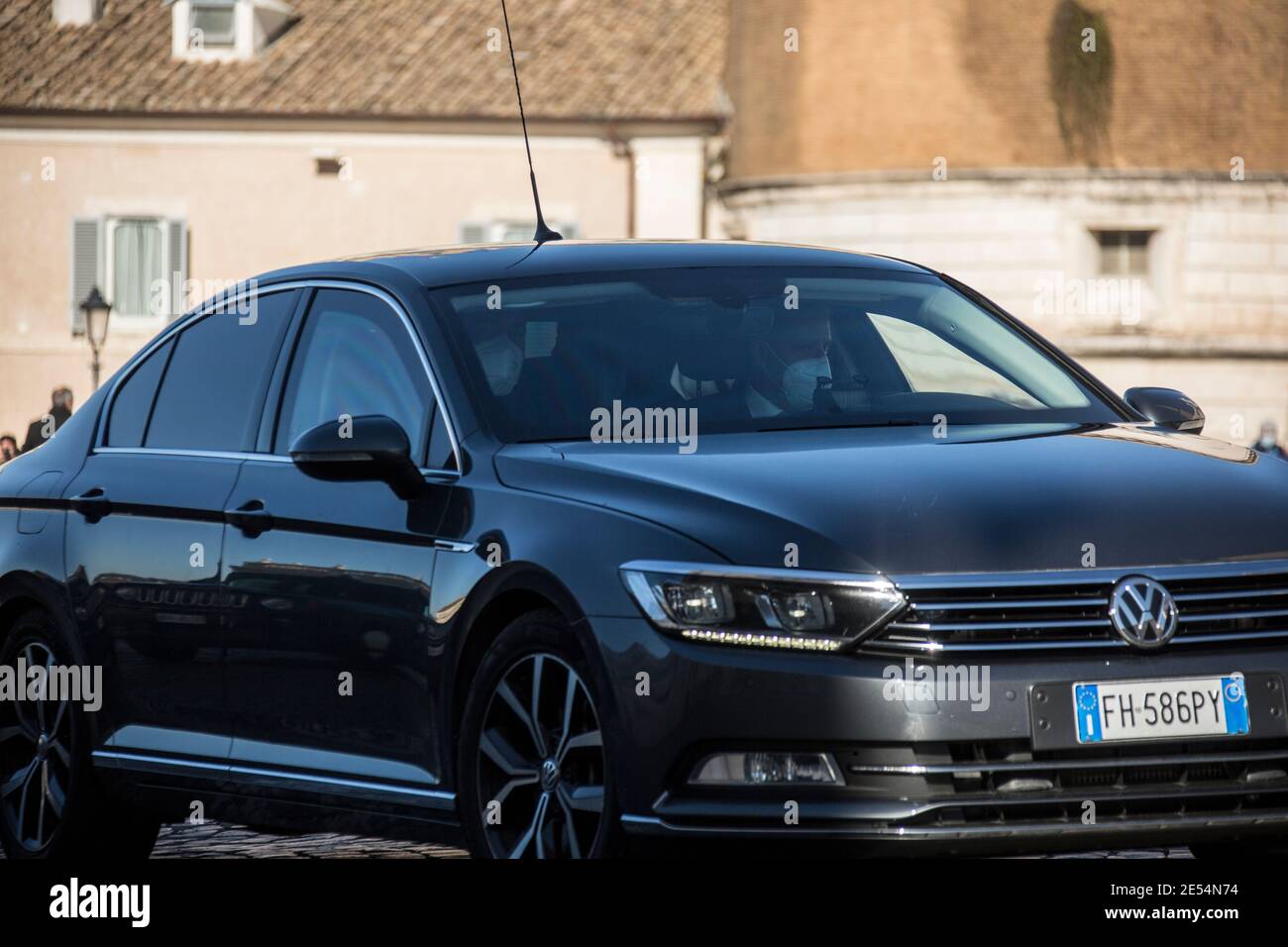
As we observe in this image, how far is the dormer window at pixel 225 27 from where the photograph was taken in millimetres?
46562

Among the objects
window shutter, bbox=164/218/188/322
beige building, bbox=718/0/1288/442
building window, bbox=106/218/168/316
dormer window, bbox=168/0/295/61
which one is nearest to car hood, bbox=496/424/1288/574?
beige building, bbox=718/0/1288/442

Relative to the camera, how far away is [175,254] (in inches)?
1816

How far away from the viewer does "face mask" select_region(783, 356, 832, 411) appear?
6.96m

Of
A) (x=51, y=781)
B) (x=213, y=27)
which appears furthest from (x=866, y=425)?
(x=213, y=27)

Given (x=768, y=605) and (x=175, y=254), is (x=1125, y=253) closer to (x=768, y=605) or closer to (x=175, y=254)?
(x=175, y=254)

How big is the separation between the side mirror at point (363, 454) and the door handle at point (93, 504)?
1.58 metres

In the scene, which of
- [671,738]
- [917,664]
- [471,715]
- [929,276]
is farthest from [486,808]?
[929,276]

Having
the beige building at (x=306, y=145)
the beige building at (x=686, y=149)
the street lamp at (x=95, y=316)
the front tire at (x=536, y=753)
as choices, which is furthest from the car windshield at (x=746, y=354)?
the beige building at (x=306, y=145)

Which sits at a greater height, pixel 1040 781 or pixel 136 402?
pixel 136 402

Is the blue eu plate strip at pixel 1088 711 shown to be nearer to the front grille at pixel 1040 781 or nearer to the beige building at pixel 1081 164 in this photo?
the front grille at pixel 1040 781

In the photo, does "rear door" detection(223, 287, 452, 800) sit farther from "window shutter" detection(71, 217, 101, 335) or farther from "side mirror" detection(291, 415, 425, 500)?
"window shutter" detection(71, 217, 101, 335)

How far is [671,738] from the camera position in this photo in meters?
5.70

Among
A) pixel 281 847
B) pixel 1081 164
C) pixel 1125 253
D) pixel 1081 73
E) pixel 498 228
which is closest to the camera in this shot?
pixel 281 847

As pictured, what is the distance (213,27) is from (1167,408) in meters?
41.2
